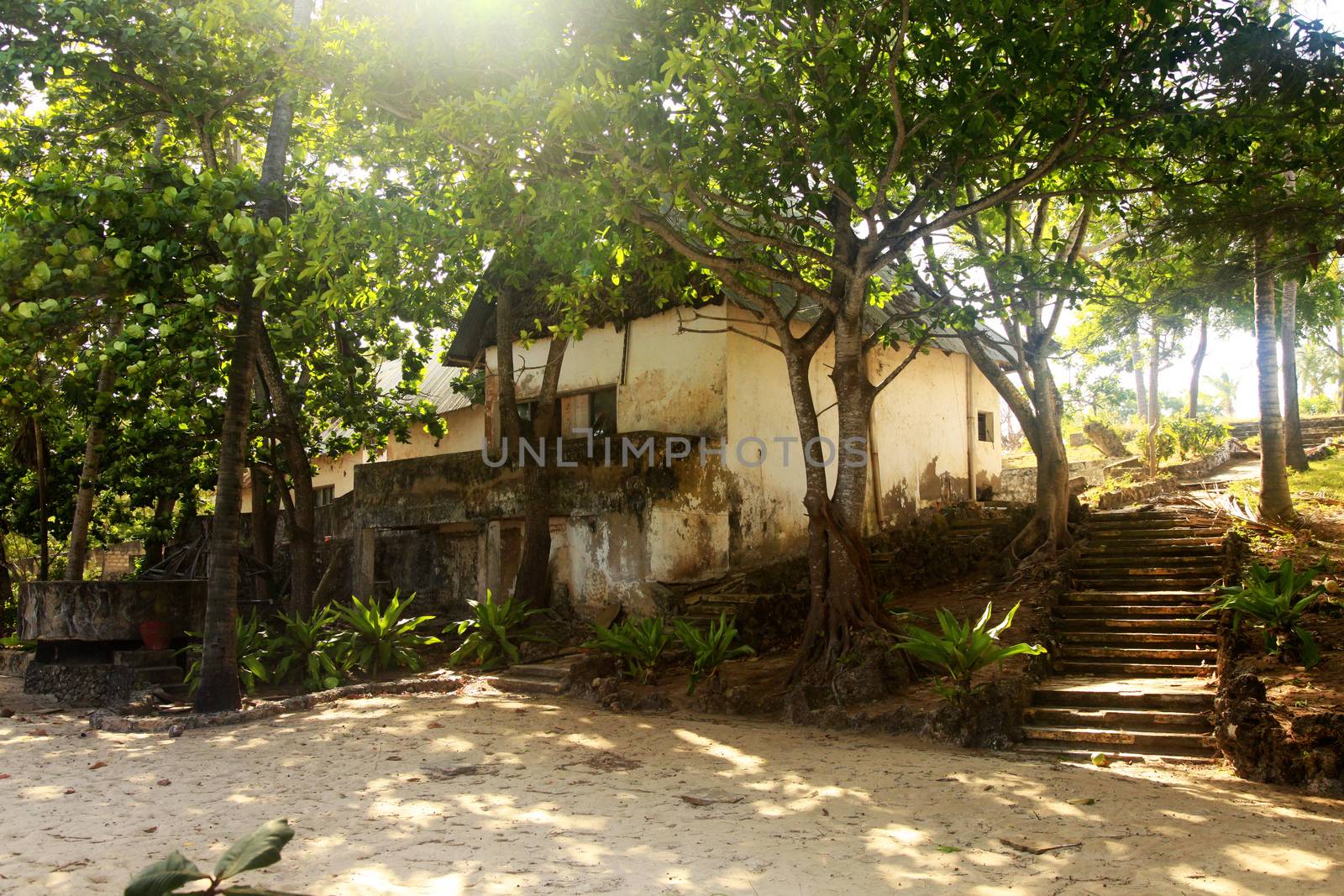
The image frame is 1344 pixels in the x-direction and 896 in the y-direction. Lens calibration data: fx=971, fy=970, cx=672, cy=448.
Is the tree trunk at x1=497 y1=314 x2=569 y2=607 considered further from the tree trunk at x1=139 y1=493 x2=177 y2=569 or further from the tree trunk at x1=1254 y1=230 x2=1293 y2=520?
the tree trunk at x1=1254 y1=230 x2=1293 y2=520

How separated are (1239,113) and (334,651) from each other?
36.8 feet

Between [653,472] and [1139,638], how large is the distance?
19.4 feet

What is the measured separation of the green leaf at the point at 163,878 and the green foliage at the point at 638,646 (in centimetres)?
758

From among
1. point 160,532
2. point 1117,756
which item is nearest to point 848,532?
point 1117,756

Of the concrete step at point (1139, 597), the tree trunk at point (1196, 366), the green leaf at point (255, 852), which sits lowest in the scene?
the green leaf at point (255, 852)

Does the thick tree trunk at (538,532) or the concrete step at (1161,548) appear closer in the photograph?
the concrete step at (1161,548)

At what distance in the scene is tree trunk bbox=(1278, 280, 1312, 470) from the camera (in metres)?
16.1

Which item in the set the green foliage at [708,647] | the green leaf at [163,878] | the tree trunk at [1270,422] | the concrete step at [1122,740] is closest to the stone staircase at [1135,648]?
the concrete step at [1122,740]

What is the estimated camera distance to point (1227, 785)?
660 cm

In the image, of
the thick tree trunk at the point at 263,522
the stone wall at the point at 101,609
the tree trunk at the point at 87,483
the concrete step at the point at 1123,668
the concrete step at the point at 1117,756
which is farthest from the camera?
the thick tree trunk at the point at 263,522

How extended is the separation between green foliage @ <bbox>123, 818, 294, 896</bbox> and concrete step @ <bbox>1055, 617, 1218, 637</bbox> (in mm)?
9061

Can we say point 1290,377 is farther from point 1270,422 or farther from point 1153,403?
point 1153,403

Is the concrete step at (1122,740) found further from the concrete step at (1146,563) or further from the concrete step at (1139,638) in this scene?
the concrete step at (1146,563)

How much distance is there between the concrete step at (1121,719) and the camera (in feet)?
25.5
